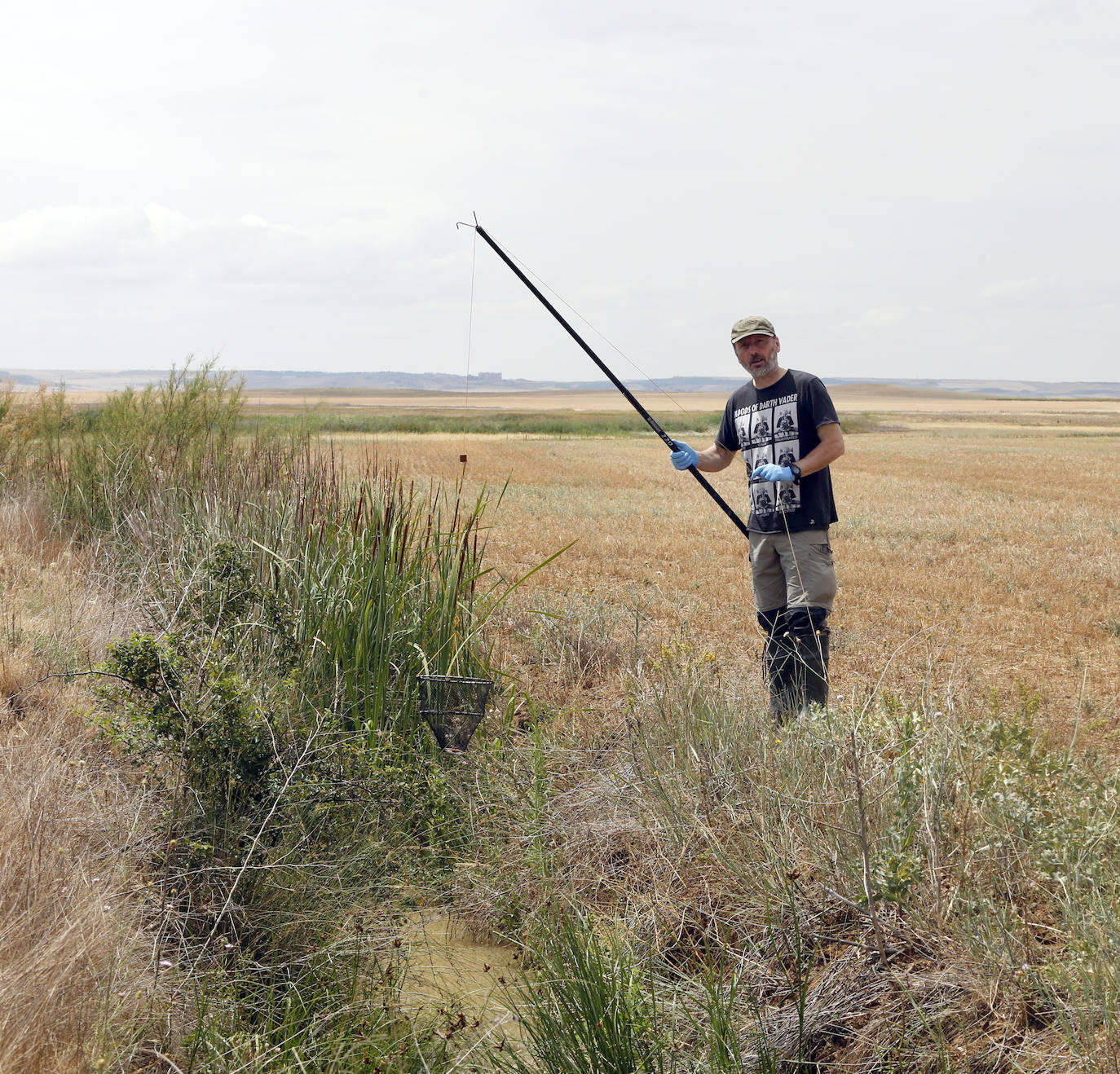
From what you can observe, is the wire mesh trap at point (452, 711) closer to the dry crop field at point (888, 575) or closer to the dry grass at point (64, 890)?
the dry crop field at point (888, 575)

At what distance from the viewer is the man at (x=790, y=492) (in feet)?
15.6

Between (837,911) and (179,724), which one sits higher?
(179,724)

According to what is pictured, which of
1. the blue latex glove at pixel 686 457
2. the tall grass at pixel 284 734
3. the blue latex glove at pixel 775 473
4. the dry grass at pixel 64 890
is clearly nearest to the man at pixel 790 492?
the blue latex glove at pixel 775 473

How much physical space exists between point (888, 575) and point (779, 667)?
6.47 m

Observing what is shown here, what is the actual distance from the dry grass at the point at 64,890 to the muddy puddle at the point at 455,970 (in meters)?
0.91

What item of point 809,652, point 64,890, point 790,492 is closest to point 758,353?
point 790,492

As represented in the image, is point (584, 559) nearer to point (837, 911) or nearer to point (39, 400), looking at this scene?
point (39, 400)

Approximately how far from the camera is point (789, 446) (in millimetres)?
4879

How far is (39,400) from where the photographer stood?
34.7 ft

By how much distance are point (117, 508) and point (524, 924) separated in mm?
5262

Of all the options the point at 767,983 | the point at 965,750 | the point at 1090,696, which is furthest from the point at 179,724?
the point at 1090,696

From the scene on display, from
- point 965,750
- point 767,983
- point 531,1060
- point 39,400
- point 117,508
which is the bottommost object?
point 531,1060

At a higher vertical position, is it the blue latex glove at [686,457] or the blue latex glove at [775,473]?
the blue latex glove at [686,457]

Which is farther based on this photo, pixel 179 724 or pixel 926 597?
pixel 926 597
